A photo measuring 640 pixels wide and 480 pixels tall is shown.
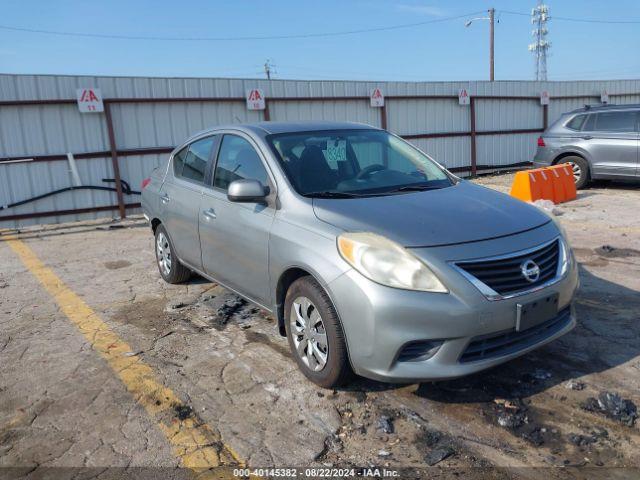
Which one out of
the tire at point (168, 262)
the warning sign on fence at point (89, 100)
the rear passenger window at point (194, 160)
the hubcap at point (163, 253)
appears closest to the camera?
the rear passenger window at point (194, 160)

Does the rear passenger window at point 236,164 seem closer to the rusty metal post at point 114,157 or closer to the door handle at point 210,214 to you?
the door handle at point 210,214

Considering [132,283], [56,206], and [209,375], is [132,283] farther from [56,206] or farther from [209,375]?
[56,206]

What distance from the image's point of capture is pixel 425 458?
110 inches

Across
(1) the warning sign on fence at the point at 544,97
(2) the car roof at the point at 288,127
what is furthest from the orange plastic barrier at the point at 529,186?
(1) the warning sign on fence at the point at 544,97

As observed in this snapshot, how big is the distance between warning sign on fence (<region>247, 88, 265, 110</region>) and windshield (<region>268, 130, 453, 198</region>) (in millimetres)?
7642

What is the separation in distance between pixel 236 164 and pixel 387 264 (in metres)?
1.92

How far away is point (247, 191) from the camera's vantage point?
3754 mm

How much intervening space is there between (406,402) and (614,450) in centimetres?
112

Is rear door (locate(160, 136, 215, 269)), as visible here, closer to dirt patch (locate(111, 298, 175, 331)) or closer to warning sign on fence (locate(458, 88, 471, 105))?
dirt patch (locate(111, 298, 175, 331))

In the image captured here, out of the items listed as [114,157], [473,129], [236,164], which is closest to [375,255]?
[236,164]

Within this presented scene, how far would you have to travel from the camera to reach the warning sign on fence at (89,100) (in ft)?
33.5

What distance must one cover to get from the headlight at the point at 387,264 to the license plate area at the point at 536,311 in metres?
0.48

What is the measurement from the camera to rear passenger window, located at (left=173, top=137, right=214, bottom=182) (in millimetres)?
4926

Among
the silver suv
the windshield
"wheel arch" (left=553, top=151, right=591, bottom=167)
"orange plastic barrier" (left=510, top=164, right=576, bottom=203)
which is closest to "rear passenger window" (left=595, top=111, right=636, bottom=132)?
the silver suv
